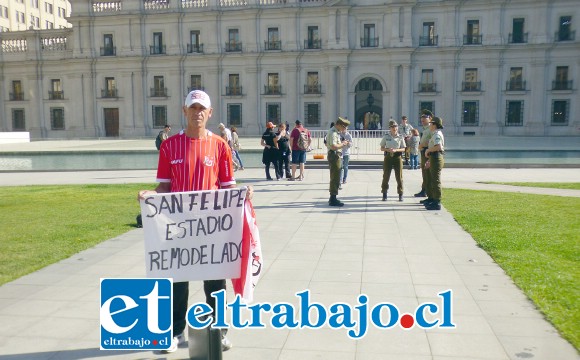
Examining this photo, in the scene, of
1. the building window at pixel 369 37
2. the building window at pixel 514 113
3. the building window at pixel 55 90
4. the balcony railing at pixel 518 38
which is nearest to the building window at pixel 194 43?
the building window at pixel 55 90

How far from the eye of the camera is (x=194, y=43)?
49.5 metres

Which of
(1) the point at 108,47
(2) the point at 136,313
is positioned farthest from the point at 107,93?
(2) the point at 136,313

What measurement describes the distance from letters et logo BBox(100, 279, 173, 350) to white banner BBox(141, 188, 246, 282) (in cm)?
17

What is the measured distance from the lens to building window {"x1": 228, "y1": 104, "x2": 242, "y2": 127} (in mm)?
49438

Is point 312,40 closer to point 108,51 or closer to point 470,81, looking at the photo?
point 470,81

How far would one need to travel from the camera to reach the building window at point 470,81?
45.6 meters

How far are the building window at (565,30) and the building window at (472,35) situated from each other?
21.1 ft

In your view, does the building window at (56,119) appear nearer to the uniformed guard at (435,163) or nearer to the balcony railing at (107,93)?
the balcony railing at (107,93)

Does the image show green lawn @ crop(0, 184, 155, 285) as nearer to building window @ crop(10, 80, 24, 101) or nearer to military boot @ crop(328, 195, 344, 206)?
military boot @ crop(328, 195, 344, 206)

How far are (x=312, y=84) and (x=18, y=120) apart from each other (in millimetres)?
31508

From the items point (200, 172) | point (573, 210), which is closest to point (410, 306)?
→ point (200, 172)

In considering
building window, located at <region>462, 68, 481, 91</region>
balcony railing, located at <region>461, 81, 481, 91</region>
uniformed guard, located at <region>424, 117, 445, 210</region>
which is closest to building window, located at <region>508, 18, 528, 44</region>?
building window, located at <region>462, 68, 481, 91</region>

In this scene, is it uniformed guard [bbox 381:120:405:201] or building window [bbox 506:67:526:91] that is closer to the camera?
uniformed guard [bbox 381:120:405:201]

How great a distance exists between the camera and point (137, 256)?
7.20 metres
